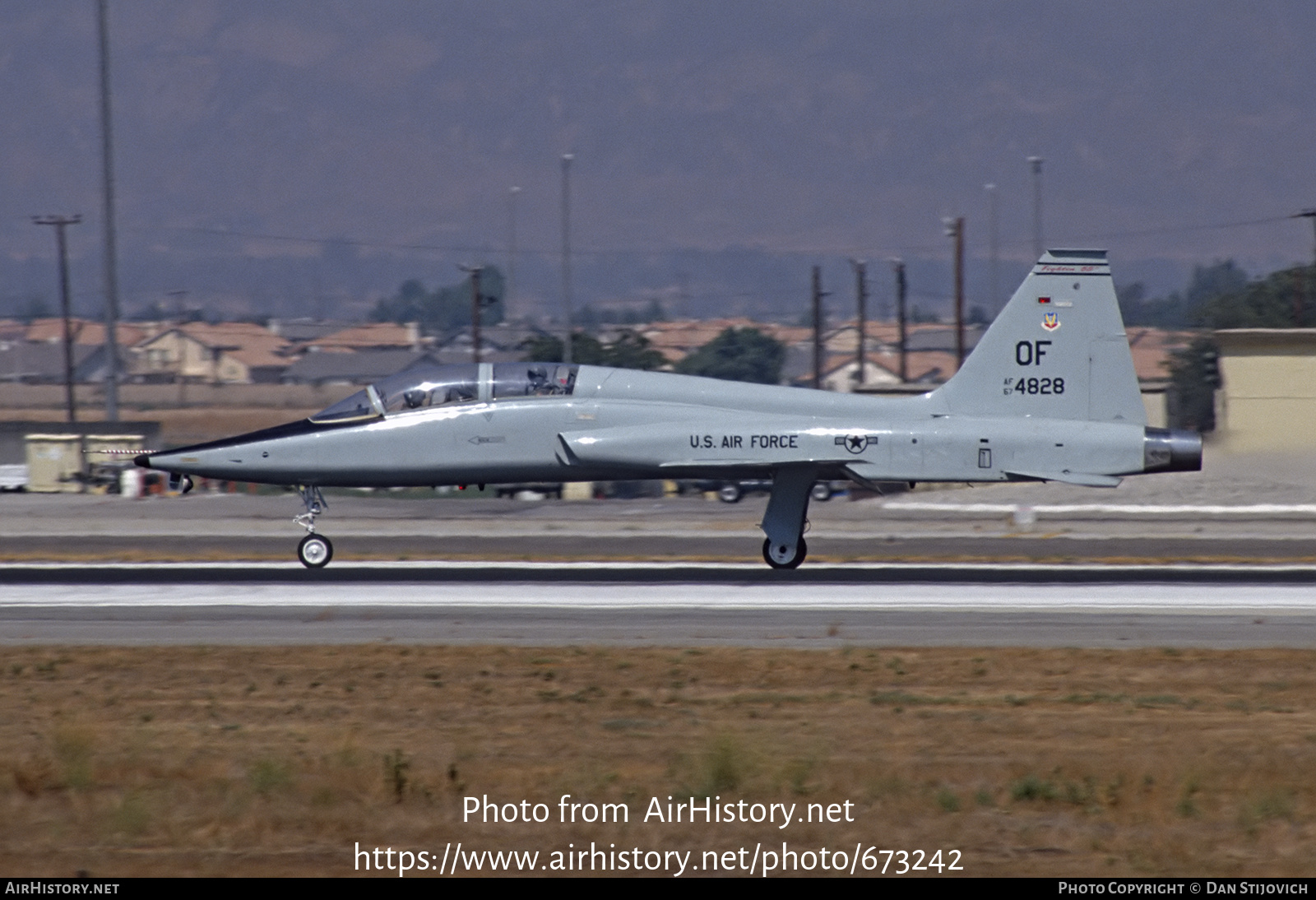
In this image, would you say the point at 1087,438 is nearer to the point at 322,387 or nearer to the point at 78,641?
the point at 78,641

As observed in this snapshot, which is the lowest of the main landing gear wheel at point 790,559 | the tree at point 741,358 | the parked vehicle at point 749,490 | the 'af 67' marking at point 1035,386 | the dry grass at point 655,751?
the parked vehicle at point 749,490

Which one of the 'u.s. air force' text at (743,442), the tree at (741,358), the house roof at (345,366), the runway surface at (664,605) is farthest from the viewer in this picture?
the house roof at (345,366)

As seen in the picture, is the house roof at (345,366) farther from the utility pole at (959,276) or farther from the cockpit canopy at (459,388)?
the cockpit canopy at (459,388)

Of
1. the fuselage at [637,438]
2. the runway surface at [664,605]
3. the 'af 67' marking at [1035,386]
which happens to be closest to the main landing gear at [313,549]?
the runway surface at [664,605]

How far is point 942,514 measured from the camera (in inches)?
1396

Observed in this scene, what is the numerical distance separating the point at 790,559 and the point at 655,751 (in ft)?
36.3

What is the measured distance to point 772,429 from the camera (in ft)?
69.9

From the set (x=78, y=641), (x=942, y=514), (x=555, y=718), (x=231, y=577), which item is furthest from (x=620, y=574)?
(x=942, y=514)

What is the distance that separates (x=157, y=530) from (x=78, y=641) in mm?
16877

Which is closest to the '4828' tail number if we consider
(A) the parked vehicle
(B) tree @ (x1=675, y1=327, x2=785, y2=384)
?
(A) the parked vehicle

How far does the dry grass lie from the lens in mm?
9109

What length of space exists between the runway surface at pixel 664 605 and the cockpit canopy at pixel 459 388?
2.44 metres

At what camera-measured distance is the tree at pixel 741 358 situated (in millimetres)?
121312

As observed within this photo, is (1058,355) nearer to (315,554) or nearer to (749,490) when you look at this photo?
(315,554)
